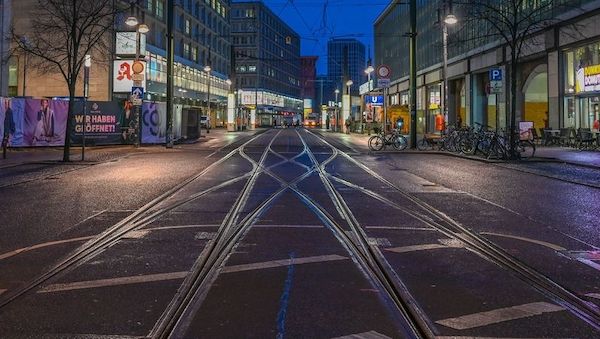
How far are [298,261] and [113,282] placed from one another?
208cm

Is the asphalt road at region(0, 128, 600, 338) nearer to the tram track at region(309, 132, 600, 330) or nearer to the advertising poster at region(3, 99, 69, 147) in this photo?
the tram track at region(309, 132, 600, 330)

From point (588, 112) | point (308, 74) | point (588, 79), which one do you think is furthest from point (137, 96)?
point (308, 74)

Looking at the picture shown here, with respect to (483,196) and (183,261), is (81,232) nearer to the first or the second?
(183,261)

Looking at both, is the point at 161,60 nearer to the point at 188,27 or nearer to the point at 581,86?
the point at 188,27

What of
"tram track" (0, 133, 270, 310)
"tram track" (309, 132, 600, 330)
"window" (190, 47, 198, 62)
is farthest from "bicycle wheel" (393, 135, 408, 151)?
"window" (190, 47, 198, 62)

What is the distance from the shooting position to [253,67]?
143 meters

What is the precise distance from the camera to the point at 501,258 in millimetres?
7246

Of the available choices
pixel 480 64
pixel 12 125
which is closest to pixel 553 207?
pixel 12 125

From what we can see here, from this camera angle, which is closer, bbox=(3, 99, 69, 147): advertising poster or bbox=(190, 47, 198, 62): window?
bbox=(3, 99, 69, 147): advertising poster

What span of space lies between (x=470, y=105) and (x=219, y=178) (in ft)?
111

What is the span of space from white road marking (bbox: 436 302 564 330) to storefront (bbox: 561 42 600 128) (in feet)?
87.5

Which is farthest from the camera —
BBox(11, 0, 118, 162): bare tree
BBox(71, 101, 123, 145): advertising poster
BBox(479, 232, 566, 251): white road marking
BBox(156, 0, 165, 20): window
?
BBox(156, 0, 165, 20): window

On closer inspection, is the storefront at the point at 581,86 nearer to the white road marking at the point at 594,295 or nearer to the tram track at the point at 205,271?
the tram track at the point at 205,271

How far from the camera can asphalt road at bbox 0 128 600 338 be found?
4883 millimetres
